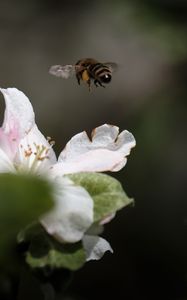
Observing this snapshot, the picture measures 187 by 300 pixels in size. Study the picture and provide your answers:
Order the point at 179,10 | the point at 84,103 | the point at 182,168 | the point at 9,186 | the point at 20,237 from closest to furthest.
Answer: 1. the point at 9,186
2. the point at 20,237
3. the point at 179,10
4. the point at 182,168
5. the point at 84,103

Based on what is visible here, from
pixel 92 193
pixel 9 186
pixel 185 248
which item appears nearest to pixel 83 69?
pixel 185 248

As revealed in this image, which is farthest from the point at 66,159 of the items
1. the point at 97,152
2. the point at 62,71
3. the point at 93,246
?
the point at 62,71

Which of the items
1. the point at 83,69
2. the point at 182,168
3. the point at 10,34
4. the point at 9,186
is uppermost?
the point at 9,186

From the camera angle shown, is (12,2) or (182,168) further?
(12,2)

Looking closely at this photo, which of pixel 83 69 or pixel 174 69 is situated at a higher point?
pixel 83 69

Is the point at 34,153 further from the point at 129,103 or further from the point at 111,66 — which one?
the point at 129,103

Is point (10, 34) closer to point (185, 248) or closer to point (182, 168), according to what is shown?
point (182, 168)

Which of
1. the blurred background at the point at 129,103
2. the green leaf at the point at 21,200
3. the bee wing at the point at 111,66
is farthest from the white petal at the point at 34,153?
the bee wing at the point at 111,66
